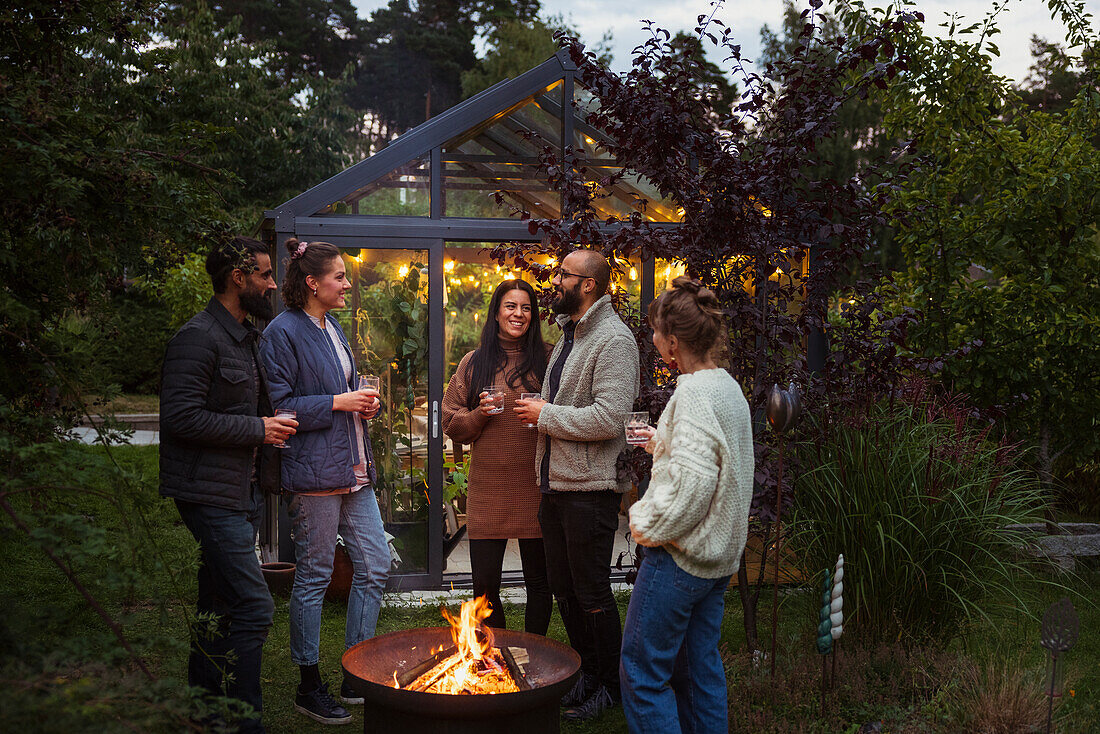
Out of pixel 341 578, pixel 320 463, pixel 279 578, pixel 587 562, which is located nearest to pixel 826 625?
pixel 587 562

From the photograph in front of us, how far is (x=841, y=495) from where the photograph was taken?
4223 millimetres

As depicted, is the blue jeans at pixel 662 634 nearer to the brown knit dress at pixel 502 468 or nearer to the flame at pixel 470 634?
the flame at pixel 470 634

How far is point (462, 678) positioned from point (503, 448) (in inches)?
54.4

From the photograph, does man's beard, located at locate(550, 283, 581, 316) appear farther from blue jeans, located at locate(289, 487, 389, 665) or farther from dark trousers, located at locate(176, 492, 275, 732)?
dark trousers, located at locate(176, 492, 275, 732)

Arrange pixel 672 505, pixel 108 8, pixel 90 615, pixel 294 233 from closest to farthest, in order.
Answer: pixel 672 505 < pixel 108 8 < pixel 90 615 < pixel 294 233

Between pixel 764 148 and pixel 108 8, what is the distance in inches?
109

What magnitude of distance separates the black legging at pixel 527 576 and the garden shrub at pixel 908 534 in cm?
120

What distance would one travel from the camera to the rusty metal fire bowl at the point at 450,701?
2.68 m

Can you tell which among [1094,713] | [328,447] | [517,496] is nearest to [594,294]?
[517,496]

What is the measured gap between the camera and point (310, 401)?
3.73 meters

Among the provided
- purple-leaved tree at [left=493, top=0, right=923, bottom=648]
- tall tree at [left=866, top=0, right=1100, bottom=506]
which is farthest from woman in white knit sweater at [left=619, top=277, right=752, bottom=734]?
tall tree at [left=866, top=0, right=1100, bottom=506]

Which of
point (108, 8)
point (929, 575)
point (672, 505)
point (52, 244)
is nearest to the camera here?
point (672, 505)

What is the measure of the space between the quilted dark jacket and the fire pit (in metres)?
0.74

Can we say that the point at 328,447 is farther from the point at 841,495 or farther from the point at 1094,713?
the point at 1094,713
